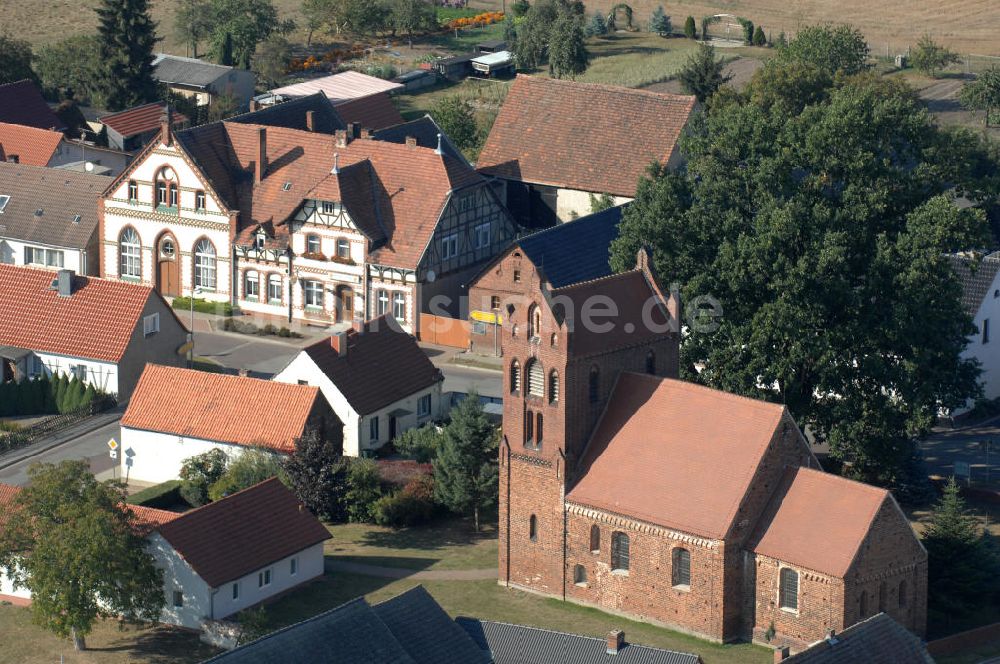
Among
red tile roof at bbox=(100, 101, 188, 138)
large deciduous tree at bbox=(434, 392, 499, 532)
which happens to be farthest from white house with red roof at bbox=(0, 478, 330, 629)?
red tile roof at bbox=(100, 101, 188, 138)

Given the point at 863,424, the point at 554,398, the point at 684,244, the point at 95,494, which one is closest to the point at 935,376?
the point at 863,424

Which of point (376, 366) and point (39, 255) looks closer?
point (376, 366)

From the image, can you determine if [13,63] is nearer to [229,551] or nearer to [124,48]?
[124,48]

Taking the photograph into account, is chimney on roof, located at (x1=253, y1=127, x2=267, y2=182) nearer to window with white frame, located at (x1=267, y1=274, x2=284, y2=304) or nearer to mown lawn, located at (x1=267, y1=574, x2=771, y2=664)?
window with white frame, located at (x1=267, y1=274, x2=284, y2=304)

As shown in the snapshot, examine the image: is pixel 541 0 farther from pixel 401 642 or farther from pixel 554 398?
pixel 401 642

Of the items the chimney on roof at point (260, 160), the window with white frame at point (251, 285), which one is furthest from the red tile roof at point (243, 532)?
the chimney on roof at point (260, 160)

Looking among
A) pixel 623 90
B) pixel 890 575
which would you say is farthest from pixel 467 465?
pixel 623 90

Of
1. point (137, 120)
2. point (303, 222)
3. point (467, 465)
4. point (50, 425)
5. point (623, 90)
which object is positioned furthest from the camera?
point (137, 120)
